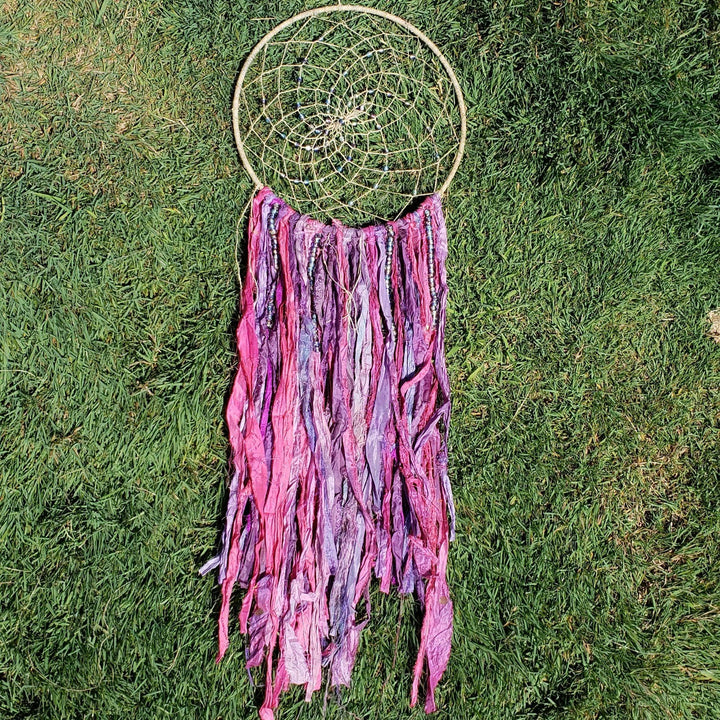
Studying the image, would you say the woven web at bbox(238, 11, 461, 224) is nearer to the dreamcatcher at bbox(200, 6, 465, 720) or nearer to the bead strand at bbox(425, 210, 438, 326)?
the dreamcatcher at bbox(200, 6, 465, 720)

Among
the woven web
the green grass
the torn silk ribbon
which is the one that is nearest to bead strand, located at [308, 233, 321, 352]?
the torn silk ribbon

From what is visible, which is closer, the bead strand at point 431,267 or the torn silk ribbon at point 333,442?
the torn silk ribbon at point 333,442

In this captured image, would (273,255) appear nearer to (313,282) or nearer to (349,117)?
(313,282)

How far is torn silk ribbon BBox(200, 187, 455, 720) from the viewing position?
6.19ft

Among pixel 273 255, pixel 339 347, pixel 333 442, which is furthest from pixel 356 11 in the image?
pixel 333 442

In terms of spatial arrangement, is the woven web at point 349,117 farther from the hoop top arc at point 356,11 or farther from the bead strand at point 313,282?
the bead strand at point 313,282

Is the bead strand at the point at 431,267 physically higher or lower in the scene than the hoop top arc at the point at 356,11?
lower

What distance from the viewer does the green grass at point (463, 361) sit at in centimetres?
195

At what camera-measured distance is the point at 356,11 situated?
2.04 meters

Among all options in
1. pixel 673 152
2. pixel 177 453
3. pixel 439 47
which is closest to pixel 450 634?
pixel 177 453

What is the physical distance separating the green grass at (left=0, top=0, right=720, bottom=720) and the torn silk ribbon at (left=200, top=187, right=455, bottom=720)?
0.10 m

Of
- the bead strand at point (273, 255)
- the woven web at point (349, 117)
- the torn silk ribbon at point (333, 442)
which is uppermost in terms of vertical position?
the woven web at point (349, 117)

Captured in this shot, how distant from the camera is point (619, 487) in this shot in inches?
81.9

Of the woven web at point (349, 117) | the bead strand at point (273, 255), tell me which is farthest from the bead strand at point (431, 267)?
the bead strand at point (273, 255)
